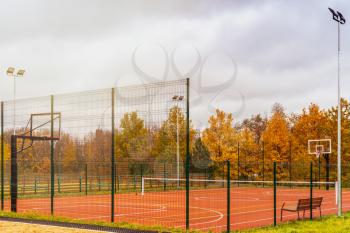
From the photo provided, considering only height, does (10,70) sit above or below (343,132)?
above

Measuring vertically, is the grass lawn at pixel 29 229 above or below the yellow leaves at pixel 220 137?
below

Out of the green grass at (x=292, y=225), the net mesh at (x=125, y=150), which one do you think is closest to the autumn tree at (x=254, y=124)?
the net mesh at (x=125, y=150)

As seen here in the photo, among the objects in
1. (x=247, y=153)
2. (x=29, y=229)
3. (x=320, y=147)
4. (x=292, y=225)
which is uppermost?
(x=320, y=147)

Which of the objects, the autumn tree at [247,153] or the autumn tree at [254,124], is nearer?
the autumn tree at [247,153]

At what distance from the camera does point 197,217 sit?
766 inches

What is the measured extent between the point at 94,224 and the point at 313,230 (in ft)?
20.4

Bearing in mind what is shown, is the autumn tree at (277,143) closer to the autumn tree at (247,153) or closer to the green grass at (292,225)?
the autumn tree at (247,153)

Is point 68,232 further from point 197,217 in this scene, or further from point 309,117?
point 309,117

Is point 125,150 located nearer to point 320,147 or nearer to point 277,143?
point 320,147

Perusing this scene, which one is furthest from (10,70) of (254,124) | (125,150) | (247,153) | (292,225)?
(254,124)

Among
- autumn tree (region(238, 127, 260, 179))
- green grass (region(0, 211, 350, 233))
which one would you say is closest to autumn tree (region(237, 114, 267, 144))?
autumn tree (region(238, 127, 260, 179))

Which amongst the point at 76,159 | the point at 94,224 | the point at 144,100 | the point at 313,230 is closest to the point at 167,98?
the point at 144,100

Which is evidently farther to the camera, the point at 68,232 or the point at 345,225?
the point at 345,225

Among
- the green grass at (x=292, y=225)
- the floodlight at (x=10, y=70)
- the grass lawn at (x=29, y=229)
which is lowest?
the green grass at (x=292, y=225)
